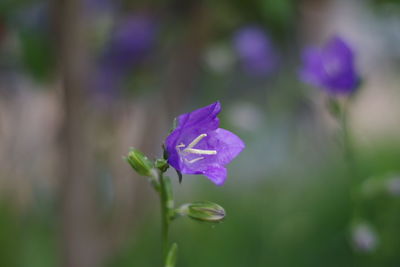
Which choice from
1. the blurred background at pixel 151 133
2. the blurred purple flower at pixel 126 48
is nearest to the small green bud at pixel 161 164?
the blurred background at pixel 151 133

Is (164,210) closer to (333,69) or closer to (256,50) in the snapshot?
(333,69)

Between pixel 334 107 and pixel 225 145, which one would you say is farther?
Result: pixel 334 107

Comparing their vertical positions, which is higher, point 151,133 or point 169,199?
point 169,199

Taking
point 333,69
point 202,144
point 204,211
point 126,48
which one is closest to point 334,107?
point 333,69

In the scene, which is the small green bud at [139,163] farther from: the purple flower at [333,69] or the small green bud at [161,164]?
the purple flower at [333,69]

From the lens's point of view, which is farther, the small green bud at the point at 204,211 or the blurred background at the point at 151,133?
the blurred background at the point at 151,133

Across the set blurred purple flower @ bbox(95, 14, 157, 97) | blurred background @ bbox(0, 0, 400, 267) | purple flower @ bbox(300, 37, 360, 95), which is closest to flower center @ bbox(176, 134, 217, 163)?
blurred background @ bbox(0, 0, 400, 267)

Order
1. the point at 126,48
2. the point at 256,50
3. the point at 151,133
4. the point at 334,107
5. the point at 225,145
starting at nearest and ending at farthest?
the point at 225,145 < the point at 334,107 < the point at 151,133 < the point at 126,48 < the point at 256,50
